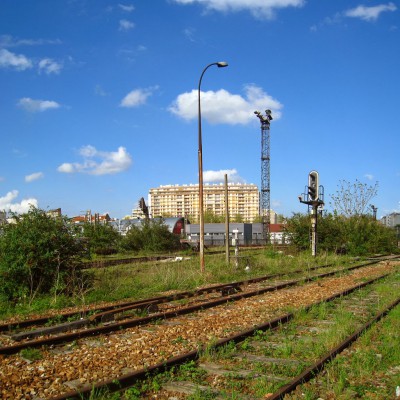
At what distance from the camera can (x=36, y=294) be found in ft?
43.1

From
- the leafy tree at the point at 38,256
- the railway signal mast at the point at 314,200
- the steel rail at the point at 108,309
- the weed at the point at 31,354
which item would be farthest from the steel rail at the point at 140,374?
the railway signal mast at the point at 314,200

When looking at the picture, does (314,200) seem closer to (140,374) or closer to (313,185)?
(313,185)

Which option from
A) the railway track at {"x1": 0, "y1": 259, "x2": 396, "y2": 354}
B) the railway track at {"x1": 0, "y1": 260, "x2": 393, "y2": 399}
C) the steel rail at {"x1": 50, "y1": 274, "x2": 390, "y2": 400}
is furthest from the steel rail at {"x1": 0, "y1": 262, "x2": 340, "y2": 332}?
the steel rail at {"x1": 50, "y1": 274, "x2": 390, "y2": 400}

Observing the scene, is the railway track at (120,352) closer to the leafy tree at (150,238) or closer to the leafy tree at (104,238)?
the leafy tree at (150,238)

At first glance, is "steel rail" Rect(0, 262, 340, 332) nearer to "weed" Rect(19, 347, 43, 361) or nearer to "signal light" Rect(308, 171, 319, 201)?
"weed" Rect(19, 347, 43, 361)

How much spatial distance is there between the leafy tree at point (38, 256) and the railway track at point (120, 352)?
4.84m

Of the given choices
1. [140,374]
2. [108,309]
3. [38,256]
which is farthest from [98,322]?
[38,256]

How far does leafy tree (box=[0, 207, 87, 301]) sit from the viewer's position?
12828mm

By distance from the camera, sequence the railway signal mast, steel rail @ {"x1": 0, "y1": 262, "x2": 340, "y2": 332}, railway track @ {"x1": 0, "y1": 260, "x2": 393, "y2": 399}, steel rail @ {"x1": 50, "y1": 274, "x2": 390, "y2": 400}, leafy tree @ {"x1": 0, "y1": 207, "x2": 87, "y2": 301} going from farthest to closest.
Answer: the railway signal mast, leafy tree @ {"x1": 0, "y1": 207, "x2": 87, "y2": 301}, steel rail @ {"x1": 0, "y1": 262, "x2": 340, "y2": 332}, railway track @ {"x1": 0, "y1": 260, "x2": 393, "y2": 399}, steel rail @ {"x1": 50, "y1": 274, "x2": 390, "y2": 400}

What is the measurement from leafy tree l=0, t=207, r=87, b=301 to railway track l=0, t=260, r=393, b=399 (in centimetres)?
484

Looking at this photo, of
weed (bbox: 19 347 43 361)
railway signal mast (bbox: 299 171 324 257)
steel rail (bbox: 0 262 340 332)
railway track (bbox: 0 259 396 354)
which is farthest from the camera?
railway signal mast (bbox: 299 171 324 257)

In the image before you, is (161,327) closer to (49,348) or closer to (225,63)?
Answer: (49,348)

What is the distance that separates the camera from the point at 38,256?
43.9 feet

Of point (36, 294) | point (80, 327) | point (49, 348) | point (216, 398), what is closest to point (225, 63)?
point (36, 294)
